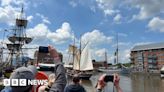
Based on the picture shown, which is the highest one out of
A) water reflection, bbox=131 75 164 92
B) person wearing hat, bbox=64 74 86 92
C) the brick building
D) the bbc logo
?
the brick building

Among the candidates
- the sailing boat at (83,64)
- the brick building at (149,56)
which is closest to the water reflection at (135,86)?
the sailing boat at (83,64)

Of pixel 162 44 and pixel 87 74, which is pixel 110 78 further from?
pixel 162 44

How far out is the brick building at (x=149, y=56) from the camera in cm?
16362

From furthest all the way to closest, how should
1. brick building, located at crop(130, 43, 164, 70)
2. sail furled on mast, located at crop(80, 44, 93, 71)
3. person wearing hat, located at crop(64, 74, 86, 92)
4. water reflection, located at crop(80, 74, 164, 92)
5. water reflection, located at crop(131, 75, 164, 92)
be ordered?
brick building, located at crop(130, 43, 164, 70), sail furled on mast, located at crop(80, 44, 93, 71), water reflection, located at crop(131, 75, 164, 92), water reflection, located at crop(80, 74, 164, 92), person wearing hat, located at crop(64, 74, 86, 92)

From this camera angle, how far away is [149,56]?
16938 cm

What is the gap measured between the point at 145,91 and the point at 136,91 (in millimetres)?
1675

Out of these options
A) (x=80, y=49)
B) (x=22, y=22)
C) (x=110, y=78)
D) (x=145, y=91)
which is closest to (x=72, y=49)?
(x=80, y=49)

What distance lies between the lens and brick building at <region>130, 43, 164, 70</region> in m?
164

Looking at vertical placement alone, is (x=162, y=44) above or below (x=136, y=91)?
above

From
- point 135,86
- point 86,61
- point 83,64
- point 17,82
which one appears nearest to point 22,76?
point 17,82

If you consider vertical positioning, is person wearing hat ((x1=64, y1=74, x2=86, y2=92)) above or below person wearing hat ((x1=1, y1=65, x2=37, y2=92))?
below

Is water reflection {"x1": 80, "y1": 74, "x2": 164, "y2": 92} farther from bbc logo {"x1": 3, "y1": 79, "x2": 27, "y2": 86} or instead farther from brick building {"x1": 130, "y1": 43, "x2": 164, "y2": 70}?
brick building {"x1": 130, "y1": 43, "x2": 164, "y2": 70}

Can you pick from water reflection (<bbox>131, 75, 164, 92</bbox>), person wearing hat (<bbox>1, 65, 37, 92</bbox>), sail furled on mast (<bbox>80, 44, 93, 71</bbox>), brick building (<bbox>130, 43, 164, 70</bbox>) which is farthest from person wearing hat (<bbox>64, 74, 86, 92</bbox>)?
brick building (<bbox>130, 43, 164, 70</bbox>)

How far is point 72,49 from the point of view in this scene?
324 ft
